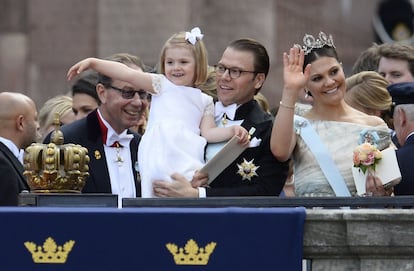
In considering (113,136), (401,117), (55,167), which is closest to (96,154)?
(113,136)

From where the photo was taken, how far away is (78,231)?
7844mm

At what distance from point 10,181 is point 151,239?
257 centimetres

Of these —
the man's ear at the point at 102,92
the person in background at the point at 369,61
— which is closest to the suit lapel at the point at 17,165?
the man's ear at the point at 102,92

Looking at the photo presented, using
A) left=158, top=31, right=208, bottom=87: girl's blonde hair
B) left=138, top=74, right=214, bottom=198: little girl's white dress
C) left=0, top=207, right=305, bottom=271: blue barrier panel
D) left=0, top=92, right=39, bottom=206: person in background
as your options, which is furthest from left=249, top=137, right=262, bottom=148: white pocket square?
left=0, top=92, right=39, bottom=206: person in background

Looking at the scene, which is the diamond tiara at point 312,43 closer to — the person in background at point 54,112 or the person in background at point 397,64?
the person in background at point 397,64

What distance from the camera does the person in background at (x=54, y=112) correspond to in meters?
12.7

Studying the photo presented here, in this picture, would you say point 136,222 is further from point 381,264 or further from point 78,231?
point 381,264

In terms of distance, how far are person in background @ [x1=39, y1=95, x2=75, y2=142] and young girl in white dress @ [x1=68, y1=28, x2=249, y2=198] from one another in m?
3.04

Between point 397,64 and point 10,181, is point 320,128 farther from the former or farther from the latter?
point 397,64

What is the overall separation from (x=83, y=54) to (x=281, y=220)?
1602 cm

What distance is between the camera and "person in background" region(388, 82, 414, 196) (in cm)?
923

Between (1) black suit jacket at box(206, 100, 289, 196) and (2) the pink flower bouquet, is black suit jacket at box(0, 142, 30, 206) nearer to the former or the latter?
(1) black suit jacket at box(206, 100, 289, 196)

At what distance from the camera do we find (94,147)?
1020 cm

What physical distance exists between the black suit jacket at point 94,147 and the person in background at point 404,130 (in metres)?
1.65
